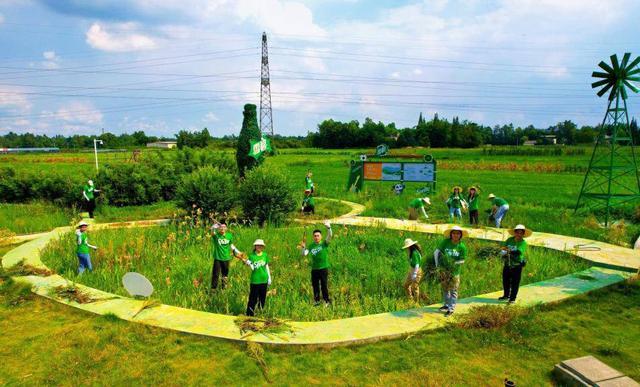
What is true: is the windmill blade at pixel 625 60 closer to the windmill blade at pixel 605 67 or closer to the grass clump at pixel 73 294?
the windmill blade at pixel 605 67

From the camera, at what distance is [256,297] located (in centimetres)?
680

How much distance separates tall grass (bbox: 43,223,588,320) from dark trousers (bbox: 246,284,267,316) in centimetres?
20

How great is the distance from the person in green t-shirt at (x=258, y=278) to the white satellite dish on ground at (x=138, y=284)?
175 centimetres

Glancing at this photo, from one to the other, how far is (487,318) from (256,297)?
369 centimetres

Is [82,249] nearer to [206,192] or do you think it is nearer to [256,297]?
[256,297]

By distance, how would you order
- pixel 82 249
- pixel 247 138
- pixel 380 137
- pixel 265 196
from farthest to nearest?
pixel 380 137 < pixel 247 138 < pixel 265 196 < pixel 82 249

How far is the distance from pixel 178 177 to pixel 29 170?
7.09m

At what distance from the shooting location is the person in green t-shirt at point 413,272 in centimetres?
724

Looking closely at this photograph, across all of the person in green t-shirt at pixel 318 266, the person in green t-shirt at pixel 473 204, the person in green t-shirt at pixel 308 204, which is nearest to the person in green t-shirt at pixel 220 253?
the person in green t-shirt at pixel 318 266

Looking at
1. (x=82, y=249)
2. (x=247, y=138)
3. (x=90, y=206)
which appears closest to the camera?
(x=82, y=249)

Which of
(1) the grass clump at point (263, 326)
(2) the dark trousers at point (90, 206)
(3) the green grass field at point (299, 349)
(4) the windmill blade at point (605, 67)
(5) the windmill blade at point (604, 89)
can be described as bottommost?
(3) the green grass field at point (299, 349)

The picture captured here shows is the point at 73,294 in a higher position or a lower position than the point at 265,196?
lower

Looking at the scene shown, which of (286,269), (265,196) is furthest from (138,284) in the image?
(265,196)

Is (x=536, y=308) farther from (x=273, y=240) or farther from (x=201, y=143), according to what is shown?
(x=201, y=143)
